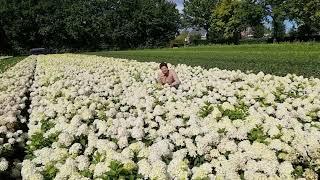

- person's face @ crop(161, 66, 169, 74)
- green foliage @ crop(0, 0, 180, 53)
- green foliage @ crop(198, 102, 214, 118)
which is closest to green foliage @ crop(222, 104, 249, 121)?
green foliage @ crop(198, 102, 214, 118)

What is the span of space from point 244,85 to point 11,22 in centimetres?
7176

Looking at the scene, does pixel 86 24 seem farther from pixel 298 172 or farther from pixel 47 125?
pixel 298 172

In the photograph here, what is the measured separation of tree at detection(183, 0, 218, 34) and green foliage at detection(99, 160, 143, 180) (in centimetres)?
8922

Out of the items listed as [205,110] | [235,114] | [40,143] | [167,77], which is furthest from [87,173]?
[167,77]

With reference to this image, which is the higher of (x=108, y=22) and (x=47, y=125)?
(x=47, y=125)

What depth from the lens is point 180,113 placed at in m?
6.44

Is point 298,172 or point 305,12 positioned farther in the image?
point 305,12

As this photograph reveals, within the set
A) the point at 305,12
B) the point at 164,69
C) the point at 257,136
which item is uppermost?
the point at 257,136

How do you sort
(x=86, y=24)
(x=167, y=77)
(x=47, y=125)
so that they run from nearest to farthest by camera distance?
(x=47, y=125), (x=167, y=77), (x=86, y=24)

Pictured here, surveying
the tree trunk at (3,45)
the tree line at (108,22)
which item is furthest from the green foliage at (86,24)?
the tree trunk at (3,45)

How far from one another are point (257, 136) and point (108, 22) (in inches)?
3071

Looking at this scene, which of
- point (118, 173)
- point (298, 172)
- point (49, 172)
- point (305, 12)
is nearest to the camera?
point (118, 173)

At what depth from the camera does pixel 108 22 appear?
8169cm

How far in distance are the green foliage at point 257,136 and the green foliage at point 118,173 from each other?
1.46 meters
